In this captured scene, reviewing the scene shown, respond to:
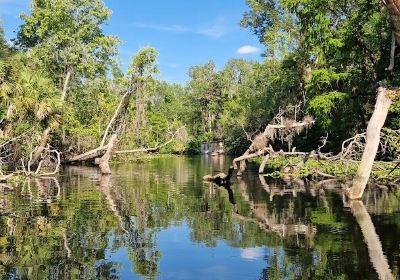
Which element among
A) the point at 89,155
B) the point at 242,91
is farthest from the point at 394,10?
the point at 242,91

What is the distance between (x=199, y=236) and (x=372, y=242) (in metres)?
4.19

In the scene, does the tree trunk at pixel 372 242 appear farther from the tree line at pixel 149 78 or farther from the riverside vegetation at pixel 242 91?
the tree line at pixel 149 78

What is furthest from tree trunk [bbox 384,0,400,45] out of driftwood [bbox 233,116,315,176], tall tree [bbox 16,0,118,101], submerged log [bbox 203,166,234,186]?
tall tree [bbox 16,0,118,101]

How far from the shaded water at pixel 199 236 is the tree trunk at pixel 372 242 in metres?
0.02

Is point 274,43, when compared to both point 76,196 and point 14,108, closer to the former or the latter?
point 14,108

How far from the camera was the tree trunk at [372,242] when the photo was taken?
8.30m

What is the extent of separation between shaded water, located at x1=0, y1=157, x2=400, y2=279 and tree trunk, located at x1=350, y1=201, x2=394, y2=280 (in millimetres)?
22

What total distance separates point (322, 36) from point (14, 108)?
20187mm

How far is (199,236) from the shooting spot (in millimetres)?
12039

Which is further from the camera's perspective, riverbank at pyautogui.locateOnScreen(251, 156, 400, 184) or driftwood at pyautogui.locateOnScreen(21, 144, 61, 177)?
driftwood at pyautogui.locateOnScreen(21, 144, 61, 177)

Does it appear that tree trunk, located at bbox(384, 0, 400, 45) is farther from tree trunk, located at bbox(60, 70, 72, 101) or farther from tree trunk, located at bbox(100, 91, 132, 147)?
tree trunk, located at bbox(60, 70, 72, 101)

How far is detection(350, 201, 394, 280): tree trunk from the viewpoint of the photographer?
830 centimetres

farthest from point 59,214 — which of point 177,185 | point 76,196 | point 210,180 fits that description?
point 210,180

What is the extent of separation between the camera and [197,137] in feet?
300
